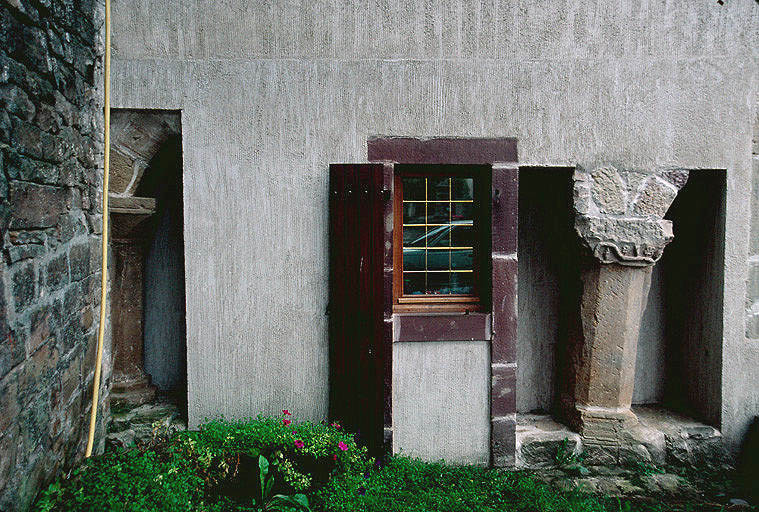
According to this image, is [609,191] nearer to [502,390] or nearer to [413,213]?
[413,213]

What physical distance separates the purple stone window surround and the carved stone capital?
55 cm

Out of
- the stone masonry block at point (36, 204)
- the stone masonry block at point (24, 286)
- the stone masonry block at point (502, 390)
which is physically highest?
the stone masonry block at point (36, 204)

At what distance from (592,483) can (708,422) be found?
45.2 inches

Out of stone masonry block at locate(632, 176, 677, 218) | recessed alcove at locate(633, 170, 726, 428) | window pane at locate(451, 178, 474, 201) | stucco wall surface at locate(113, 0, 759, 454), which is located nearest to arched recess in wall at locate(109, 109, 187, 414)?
stucco wall surface at locate(113, 0, 759, 454)

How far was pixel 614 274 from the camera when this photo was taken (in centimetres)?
399

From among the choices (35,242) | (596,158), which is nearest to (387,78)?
(596,158)

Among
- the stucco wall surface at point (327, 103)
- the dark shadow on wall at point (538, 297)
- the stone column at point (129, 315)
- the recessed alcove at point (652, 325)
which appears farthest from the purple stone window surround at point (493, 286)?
the stone column at point (129, 315)

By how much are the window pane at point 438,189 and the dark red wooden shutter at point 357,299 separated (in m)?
0.49

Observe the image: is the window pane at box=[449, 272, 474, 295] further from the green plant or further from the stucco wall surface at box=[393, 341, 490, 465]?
the green plant

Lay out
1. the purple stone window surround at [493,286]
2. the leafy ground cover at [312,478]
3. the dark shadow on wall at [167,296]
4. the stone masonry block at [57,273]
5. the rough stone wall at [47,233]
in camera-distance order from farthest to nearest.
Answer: the dark shadow on wall at [167,296] < the purple stone window surround at [493,286] < the leafy ground cover at [312,478] < the stone masonry block at [57,273] < the rough stone wall at [47,233]

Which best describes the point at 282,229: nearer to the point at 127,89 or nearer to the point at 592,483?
the point at 127,89

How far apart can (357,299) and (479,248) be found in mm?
1096

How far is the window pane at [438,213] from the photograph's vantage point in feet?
13.5

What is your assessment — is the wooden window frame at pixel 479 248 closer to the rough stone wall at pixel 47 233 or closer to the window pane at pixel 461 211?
the window pane at pixel 461 211
